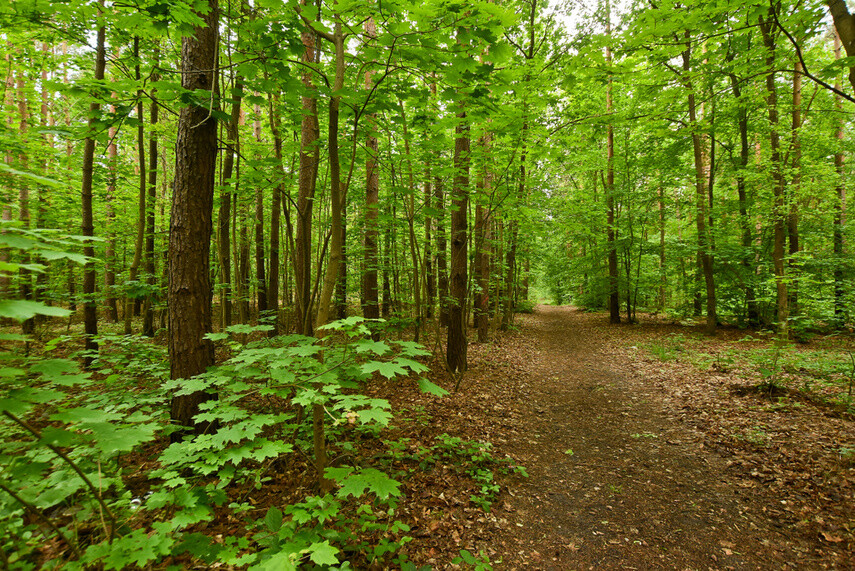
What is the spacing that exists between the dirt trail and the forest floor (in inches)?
0.6

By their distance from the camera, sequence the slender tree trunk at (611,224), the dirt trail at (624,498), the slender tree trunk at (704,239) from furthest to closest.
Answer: the slender tree trunk at (611,224) < the slender tree trunk at (704,239) < the dirt trail at (624,498)

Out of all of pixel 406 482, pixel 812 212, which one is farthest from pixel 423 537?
pixel 812 212

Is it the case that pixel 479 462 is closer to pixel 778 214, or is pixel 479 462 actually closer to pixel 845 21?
pixel 845 21

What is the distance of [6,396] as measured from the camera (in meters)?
1.72

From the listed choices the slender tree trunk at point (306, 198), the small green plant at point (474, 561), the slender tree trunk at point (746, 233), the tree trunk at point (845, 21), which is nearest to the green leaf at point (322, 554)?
the small green plant at point (474, 561)

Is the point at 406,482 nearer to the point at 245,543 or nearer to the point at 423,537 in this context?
the point at 423,537

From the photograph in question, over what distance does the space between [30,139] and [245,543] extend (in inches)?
437

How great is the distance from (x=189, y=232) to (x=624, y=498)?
613cm

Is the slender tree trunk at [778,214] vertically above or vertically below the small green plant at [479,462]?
above

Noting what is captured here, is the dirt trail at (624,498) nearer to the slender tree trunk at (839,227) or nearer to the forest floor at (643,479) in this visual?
the forest floor at (643,479)

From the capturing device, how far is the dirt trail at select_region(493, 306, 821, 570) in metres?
3.17

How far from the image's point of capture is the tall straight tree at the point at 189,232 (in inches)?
152

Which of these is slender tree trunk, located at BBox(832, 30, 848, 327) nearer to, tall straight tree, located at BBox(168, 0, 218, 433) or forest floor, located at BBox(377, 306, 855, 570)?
forest floor, located at BBox(377, 306, 855, 570)

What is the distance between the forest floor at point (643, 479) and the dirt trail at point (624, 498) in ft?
0.05
